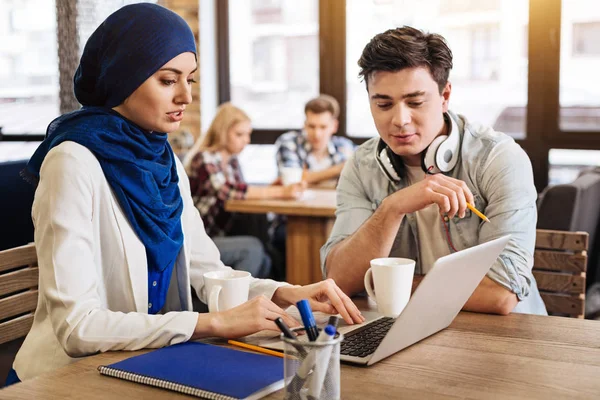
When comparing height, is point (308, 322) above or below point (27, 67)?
below

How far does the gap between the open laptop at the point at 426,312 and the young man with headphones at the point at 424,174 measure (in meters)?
0.33

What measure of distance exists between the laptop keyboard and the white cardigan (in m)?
0.27

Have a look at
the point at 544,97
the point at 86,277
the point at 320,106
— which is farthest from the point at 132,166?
the point at 544,97

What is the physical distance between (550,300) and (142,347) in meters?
1.23

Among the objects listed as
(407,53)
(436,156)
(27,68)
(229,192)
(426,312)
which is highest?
(27,68)

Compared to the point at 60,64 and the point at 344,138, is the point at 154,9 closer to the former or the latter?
the point at 60,64

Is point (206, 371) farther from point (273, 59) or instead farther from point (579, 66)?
point (273, 59)

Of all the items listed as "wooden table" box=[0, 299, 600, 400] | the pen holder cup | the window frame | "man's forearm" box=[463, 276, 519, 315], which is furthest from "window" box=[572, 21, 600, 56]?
the pen holder cup

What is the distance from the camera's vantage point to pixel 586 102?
4602mm

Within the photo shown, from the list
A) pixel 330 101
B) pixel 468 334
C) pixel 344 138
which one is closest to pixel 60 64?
pixel 330 101

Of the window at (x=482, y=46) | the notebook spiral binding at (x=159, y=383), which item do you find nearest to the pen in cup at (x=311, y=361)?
the notebook spiral binding at (x=159, y=383)

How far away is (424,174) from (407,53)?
325 millimetres

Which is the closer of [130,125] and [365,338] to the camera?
[365,338]

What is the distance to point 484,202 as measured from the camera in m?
1.93
